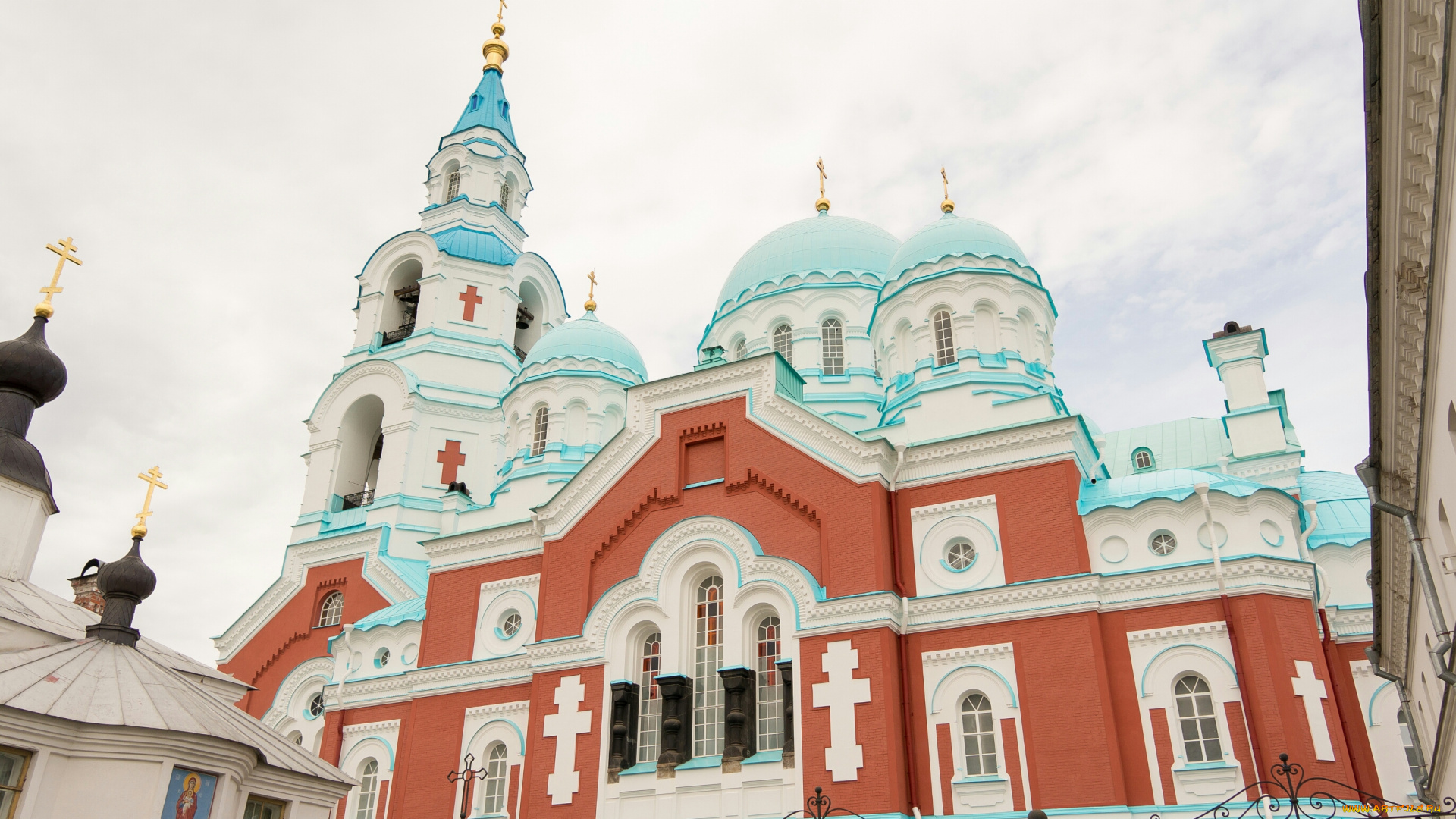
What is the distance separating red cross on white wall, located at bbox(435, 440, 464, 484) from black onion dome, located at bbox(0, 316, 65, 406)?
9.24 meters

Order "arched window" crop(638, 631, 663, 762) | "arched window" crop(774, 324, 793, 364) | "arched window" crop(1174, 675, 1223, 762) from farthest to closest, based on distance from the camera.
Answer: "arched window" crop(774, 324, 793, 364) → "arched window" crop(638, 631, 663, 762) → "arched window" crop(1174, 675, 1223, 762)

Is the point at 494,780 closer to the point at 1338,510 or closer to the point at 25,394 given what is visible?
the point at 25,394

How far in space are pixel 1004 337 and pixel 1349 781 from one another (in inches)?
327

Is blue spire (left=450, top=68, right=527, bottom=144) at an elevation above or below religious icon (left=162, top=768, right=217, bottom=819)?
above

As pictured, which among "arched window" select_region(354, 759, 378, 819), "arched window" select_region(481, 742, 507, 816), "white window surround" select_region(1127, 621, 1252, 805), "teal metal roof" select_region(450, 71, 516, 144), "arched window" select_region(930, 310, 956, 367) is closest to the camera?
"white window surround" select_region(1127, 621, 1252, 805)

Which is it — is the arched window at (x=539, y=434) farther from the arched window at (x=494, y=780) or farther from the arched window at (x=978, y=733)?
the arched window at (x=978, y=733)

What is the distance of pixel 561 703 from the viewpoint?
1645 cm

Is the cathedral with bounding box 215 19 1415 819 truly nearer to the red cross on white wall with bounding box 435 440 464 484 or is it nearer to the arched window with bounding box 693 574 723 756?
the arched window with bounding box 693 574 723 756

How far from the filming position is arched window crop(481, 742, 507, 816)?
17.0 m

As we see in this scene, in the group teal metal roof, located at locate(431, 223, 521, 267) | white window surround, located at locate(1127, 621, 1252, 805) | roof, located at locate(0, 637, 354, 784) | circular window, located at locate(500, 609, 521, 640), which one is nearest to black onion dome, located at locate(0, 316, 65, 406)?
roof, located at locate(0, 637, 354, 784)

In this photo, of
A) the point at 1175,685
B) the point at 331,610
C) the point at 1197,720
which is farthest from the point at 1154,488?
the point at 331,610

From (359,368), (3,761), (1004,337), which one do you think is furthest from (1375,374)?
(359,368)

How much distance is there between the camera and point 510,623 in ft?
60.5

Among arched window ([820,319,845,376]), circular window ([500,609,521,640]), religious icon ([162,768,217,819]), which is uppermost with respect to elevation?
arched window ([820,319,845,376])
